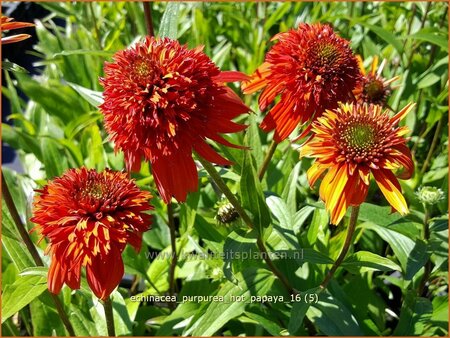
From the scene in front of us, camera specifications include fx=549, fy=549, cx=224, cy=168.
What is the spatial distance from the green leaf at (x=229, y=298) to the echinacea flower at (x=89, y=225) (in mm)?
189

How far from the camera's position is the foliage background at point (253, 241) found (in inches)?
33.0

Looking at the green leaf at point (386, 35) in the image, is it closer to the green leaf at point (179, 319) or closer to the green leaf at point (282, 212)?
the green leaf at point (282, 212)

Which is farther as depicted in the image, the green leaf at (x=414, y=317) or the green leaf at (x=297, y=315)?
the green leaf at (x=414, y=317)

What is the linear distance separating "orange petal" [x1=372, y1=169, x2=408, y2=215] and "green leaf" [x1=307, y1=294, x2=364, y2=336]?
0.28 meters

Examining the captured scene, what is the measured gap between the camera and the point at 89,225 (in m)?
0.65

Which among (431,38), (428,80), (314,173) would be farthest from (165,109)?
(428,80)

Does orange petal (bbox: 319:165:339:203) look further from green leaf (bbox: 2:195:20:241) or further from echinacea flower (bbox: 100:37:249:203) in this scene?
green leaf (bbox: 2:195:20:241)

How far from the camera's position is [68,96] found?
142cm

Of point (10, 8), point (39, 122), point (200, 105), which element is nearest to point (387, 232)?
point (200, 105)

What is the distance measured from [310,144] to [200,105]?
15 cm

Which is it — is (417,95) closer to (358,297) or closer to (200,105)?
(358,297)

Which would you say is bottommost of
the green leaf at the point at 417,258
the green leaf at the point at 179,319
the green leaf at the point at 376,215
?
the green leaf at the point at 179,319

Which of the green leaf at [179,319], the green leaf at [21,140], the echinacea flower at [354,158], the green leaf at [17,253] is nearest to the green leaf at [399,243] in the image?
the echinacea flower at [354,158]

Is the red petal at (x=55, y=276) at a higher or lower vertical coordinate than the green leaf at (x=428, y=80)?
lower
